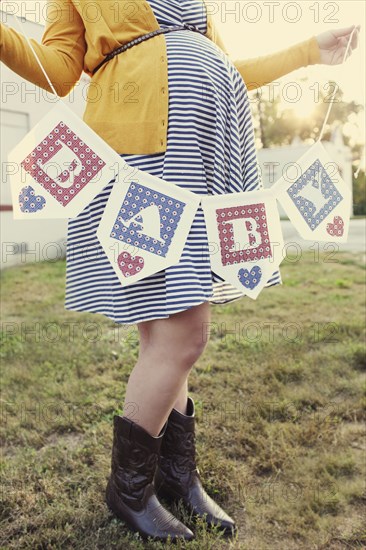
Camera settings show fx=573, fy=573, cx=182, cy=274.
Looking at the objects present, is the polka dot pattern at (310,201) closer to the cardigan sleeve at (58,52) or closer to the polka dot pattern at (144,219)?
the polka dot pattern at (144,219)

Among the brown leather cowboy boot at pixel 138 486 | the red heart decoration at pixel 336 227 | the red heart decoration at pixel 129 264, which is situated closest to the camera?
the red heart decoration at pixel 129 264

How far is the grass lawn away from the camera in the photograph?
5.11 ft

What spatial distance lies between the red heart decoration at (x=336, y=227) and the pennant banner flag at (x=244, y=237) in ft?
0.60

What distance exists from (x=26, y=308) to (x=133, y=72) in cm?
292

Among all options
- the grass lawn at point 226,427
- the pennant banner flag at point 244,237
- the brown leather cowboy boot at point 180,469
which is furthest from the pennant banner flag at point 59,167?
the grass lawn at point 226,427

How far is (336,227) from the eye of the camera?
1.63 meters

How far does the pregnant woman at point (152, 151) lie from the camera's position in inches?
54.5

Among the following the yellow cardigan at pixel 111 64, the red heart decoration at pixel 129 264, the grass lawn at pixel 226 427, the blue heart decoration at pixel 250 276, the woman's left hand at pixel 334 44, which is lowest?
the grass lawn at pixel 226 427

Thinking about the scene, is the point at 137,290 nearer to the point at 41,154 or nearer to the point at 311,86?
the point at 41,154

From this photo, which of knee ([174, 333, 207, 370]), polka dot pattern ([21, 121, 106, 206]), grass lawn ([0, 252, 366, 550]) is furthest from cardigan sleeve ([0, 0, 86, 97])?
grass lawn ([0, 252, 366, 550])

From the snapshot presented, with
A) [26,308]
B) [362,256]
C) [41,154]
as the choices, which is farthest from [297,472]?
[362,256]

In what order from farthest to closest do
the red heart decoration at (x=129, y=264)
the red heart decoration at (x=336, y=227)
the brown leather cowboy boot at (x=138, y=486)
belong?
1. the red heart decoration at (x=336, y=227)
2. the brown leather cowboy boot at (x=138, y=486)
3. the red heart decoration at (x=129, y=264)

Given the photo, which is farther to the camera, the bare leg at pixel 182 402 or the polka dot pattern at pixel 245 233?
the bare leg at pixel 182 402

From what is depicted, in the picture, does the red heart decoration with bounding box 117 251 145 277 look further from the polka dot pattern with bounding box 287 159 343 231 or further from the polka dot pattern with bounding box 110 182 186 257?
the polka dot pattern with bounding box 287 159 343 231
